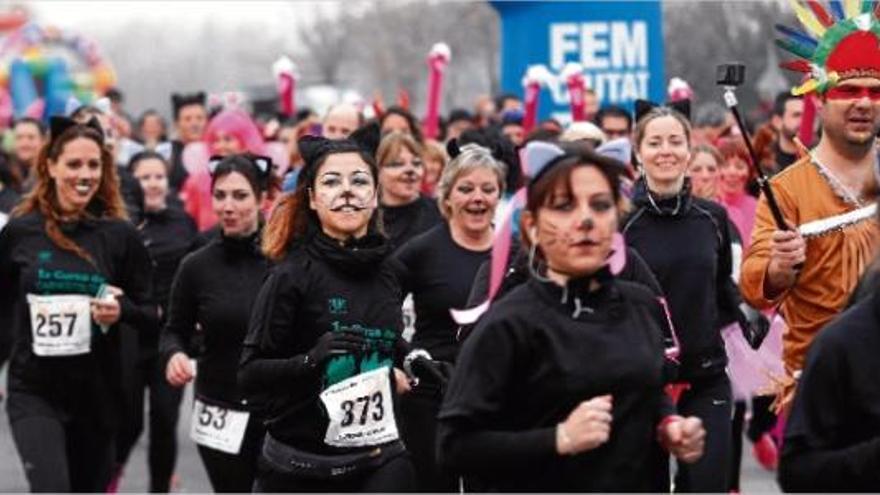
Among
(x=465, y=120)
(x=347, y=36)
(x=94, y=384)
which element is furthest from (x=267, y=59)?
(x=94, y=384)

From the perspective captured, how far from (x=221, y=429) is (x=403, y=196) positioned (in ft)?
5.69

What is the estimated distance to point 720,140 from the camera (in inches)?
484

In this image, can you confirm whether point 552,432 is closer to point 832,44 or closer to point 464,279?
point 832,44

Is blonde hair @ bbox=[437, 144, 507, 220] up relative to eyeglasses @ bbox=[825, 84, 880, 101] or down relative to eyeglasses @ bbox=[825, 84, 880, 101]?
down

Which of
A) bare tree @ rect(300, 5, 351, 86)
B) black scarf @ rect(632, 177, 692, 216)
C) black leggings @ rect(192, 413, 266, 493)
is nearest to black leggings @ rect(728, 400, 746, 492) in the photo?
black scarf @ rect(632, 177, 692, 216)

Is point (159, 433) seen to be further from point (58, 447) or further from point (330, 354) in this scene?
point (330, 354)

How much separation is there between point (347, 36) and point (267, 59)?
32167 millimetres

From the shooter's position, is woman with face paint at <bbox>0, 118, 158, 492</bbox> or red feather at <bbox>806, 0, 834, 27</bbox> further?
woman with face paint at <bbox>0, 118, 158, 492</bbox>

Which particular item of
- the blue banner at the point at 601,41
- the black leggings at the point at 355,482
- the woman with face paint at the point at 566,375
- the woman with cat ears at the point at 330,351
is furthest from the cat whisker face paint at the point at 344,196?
the blue banner at the point at 601,41

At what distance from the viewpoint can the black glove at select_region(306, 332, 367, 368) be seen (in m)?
6.84

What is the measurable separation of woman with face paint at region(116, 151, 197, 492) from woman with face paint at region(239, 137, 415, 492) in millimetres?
3052

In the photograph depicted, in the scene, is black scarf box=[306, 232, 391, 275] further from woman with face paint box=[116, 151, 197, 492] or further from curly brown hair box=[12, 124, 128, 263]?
woman with face paint box=[116, 151, 197, 492]

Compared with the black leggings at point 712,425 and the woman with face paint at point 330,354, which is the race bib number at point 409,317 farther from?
the woman with face paint at point 330,354

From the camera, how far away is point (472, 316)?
673 cm
